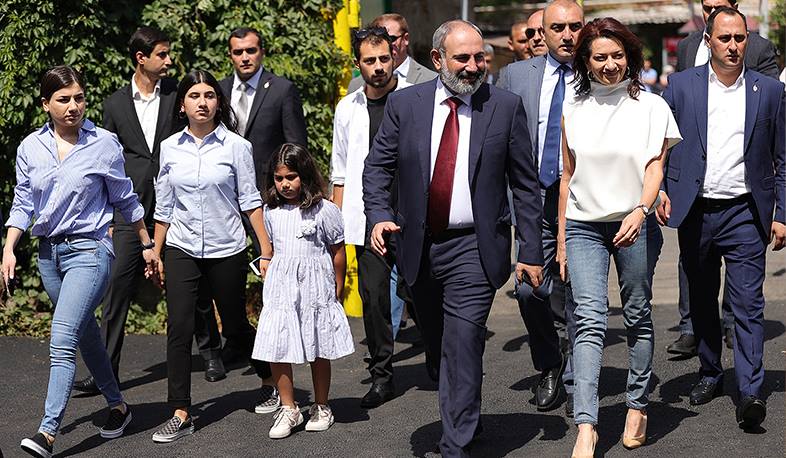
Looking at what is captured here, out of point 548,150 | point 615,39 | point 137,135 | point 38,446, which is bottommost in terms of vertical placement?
point 38,446

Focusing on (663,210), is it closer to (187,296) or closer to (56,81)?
(187,296)

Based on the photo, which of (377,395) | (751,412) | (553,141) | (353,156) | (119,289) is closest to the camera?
(751,412)

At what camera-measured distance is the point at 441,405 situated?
6.07 meters

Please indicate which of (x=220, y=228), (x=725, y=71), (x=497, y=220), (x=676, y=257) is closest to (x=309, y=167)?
(x=220, y=228)

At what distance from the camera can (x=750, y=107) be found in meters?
6.88

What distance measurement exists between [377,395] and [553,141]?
177 cm

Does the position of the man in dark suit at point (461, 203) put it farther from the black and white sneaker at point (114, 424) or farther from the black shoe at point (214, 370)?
the black shoe at point (214, 370)

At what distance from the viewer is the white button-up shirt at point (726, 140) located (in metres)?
6.91

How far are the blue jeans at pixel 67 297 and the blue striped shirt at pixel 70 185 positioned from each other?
0.27ft

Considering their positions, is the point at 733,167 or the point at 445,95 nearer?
the point at 445,95

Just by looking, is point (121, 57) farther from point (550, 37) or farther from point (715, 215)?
point (715, 215)

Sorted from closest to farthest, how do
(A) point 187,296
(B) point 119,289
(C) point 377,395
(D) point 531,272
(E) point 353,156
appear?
(D) point 531,272 < (A) point 187,296 < (C) point 377,395 < (E) point 353,156 < (B) point 119,289

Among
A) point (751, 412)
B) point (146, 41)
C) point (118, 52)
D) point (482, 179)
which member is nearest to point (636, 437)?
point (751, 412)

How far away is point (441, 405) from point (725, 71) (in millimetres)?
2390
